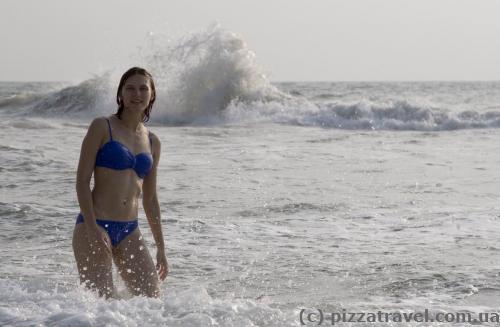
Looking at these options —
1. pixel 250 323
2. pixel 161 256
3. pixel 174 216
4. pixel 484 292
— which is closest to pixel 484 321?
pixel 484 292

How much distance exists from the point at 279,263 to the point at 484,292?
5.71 feet

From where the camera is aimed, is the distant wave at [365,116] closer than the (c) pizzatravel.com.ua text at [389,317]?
No

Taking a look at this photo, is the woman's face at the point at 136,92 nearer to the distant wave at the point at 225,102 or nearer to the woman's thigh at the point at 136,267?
the woman's thigh at the point at 136,267

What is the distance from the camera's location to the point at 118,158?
4.78 m

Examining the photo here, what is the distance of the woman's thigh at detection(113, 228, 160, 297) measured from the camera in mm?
4820

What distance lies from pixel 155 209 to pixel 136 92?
0.75 metres

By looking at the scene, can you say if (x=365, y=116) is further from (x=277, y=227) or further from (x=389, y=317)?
(x=389, y=317)

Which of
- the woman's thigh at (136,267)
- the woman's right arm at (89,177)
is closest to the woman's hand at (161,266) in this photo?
the woman's thigh at (136,267)

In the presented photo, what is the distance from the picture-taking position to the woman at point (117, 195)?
15.4 feet

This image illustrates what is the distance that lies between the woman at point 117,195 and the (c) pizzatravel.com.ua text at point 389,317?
37.7 inches

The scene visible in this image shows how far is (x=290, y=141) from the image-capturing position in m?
17.7

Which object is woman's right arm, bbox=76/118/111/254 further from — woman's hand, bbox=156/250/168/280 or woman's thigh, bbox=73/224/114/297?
woman's hand, bbox=156/250/168/280

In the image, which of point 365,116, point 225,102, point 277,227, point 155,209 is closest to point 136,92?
point 155,209

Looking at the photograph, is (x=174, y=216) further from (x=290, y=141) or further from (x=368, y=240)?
(x=290, y=141)
